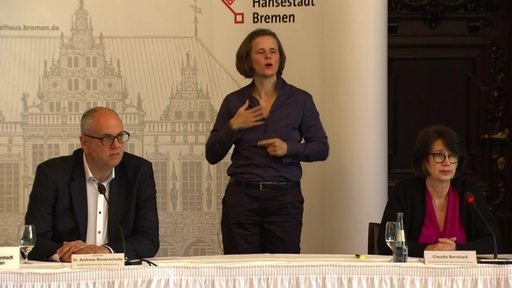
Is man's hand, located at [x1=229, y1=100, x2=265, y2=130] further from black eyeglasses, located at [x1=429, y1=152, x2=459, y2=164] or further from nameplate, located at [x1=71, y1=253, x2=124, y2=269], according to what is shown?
nameplate, located at [x1=71, y1=253, x2=124, y2=269]

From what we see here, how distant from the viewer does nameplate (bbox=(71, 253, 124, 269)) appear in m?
3.19

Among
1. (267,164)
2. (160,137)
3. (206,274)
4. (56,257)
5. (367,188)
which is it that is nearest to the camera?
(206,274)

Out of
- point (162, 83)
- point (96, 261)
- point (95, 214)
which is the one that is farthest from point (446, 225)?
point (162, 83)

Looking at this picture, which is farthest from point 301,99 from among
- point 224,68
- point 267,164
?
point 224,68

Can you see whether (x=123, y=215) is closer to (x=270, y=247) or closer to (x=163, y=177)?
(x=270, y=247)

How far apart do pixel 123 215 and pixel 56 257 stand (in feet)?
1.31

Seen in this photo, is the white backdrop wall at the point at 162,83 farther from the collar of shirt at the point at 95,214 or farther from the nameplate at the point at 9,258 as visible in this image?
the nameplate at the point at 9,258

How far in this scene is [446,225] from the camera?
4.15 m

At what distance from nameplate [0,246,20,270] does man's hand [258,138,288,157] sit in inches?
66.0

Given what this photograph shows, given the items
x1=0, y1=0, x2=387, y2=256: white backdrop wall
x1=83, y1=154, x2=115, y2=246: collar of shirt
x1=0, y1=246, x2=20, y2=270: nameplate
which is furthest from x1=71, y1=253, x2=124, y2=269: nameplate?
x1=0, y1=0, x2=387, y2=256: white backdrop wall

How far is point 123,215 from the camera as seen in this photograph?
13.4 ft

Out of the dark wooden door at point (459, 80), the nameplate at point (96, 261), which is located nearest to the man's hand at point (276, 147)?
the nameplate at point (96, 261)

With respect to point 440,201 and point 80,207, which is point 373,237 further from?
point 80,207

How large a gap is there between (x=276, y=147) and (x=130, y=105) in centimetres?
151
